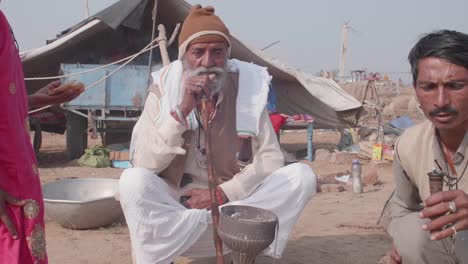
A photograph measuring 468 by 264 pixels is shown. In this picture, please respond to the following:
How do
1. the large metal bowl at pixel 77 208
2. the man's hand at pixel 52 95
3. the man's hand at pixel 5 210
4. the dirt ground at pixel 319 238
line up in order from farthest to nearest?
the large metal bowl at pixel 77 208 < the dirt ground at pixel 319 238 < the man's hand at pixel 52 95 < the man's hand at pixel 5 210

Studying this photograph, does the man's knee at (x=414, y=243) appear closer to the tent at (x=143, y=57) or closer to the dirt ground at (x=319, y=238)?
the dirt ground at (x=319, y=238)

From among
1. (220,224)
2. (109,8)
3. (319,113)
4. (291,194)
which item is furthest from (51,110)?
(220,224)

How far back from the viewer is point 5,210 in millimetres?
1709

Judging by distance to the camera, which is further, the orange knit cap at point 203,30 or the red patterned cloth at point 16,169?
the orange knit cap at point 203,30

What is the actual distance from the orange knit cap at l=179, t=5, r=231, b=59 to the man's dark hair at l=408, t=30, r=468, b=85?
1.23m

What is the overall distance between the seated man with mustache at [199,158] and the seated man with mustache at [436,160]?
0.71 metres

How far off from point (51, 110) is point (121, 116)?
1.56m

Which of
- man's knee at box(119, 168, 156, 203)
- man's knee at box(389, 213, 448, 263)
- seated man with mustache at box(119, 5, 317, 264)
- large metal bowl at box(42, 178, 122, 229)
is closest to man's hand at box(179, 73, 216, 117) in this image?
seated man with mustache at box(119, 5, 317, 264)

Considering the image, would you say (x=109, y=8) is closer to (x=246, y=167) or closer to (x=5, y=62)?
(x=246, y=167)

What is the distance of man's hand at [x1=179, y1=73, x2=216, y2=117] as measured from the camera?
2.57 m

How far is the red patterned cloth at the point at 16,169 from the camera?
1729 millimetres

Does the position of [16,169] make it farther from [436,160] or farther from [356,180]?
[356,180]

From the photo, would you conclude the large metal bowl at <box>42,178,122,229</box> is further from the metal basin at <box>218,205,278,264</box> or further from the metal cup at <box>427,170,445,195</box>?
the metal cup at <box>427,170,445,195</box>

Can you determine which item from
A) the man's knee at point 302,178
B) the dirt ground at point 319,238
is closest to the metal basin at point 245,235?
the man's knee at point 302,178
